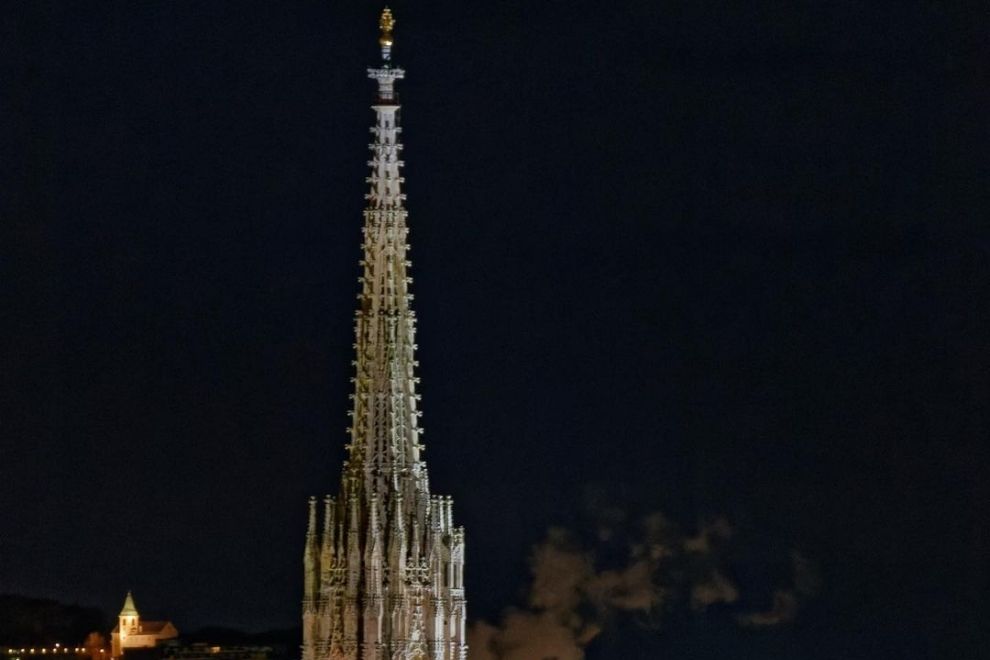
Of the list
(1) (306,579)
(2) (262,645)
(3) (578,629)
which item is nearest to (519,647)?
(3) (578,629)

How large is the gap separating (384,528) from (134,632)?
109ft

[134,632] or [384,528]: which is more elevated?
[134,632]

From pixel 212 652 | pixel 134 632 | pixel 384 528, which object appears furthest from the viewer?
pixel 134 632

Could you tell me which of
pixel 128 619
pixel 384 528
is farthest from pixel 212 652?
pixel 384 528

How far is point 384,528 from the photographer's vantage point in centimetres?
7638

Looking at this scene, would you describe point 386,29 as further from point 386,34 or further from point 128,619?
point 128,619

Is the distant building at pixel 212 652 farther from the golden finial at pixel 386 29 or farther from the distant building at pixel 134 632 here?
the golden finial at pixel 386 29

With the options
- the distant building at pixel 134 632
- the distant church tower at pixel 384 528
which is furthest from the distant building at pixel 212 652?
the distant church tower at pixel 384 528

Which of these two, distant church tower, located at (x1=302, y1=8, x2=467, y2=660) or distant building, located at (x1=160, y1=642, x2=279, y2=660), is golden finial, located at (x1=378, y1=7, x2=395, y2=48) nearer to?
distant church tower, located at (x1=302, y1=8, x2=467, y2=660)

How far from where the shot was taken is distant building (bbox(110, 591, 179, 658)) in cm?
10312

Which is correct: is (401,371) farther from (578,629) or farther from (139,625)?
(139,625)

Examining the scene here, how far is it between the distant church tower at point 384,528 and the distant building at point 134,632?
23.4m

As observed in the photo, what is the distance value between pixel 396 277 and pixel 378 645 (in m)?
6.95

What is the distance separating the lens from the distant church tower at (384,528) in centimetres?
7606
